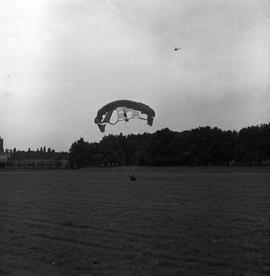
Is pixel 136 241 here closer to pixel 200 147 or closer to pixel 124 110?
pixel 124 110

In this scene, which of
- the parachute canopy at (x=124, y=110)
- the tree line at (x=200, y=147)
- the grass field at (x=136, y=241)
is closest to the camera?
the grass field at (x=136, y=241)

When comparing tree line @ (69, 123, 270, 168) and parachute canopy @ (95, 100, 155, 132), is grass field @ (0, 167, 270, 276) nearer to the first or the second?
parachute canopy @ (95, 100, 155, 132)

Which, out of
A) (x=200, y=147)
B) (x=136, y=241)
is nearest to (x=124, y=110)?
(x=136, y=241)

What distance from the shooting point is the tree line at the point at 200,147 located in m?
118

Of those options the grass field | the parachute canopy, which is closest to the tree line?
the parachute canopy

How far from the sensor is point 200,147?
128 m

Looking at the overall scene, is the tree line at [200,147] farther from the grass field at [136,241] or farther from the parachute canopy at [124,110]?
the grass field at [136,241]

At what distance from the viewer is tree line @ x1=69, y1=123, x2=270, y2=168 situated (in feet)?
Result: 388

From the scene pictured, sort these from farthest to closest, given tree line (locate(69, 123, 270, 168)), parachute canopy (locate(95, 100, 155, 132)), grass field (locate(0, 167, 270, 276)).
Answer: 1. tree line (locate(69, 123, 270, 168))
2. parachute canopy (locate(95, 100, 155, 132))
3. grass field (locate(0, 167, 270, 276))

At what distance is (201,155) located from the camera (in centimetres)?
12575

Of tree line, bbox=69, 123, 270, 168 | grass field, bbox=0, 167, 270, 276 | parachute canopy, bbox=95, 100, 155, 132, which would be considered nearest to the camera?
grass field, bbox=0, 167, 270, 276

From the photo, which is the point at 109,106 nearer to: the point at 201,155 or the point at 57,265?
the point at 57,265

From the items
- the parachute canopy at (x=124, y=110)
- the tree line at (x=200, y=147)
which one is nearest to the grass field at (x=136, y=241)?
the parachute canopy at (x=124, y=110)

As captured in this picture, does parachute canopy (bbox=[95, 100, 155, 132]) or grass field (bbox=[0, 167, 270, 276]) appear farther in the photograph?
parachute canopy (bbox=[95, 100, 155, 132])
